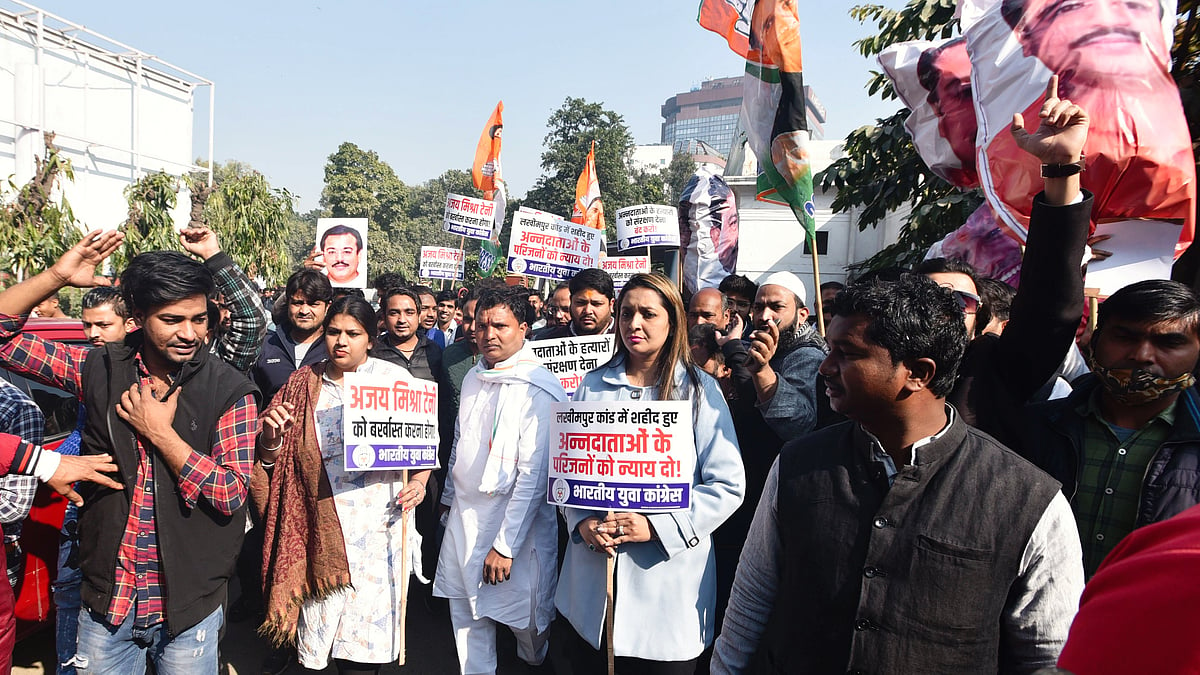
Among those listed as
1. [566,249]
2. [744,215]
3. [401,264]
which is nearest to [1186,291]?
[566,249]

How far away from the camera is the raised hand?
1.98 m

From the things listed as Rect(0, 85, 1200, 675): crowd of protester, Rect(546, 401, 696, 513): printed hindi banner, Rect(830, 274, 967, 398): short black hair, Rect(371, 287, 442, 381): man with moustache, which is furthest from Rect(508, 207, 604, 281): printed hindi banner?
Rect(830, 274, 967, 398): short black hair

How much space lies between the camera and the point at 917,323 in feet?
5.50

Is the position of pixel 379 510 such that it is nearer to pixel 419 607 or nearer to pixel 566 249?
pixel 419 607

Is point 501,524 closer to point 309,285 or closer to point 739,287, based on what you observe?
point 309,285

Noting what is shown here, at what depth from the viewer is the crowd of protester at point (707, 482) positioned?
62.5 inches

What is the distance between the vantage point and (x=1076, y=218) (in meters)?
1.98

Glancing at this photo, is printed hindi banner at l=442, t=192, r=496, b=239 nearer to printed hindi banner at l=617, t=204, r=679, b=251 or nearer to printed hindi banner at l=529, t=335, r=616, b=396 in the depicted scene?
printed hindi banner at l=617, t=204, r=679, b=251

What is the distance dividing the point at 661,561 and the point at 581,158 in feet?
131

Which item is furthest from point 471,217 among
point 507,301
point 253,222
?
point 253,222

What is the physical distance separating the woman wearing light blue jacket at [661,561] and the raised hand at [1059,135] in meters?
1.46

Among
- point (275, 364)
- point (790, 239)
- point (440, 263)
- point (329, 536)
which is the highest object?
point (790, 239)

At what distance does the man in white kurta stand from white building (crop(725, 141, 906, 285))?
28913mm

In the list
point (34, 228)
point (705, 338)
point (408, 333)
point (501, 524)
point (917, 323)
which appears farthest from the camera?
point (34, 228)
